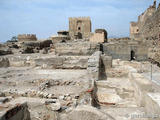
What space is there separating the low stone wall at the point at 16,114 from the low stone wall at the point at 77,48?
739cm

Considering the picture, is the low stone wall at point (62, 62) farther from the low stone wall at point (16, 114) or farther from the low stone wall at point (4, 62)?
the low stone wall at point (16, 114)

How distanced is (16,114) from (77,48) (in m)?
7.73

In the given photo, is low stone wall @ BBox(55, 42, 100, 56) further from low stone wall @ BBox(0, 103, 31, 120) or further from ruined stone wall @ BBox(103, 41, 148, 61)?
low stone wall @ BBox(0, 103, 31, 120)

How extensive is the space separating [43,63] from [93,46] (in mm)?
4171

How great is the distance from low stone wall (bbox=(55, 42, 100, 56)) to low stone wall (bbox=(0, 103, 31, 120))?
24.2ft

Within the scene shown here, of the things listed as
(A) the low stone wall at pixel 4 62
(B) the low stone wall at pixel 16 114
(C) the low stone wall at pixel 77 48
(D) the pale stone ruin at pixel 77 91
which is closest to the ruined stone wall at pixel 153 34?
(D) the pale stone ruin at pixel 77 91

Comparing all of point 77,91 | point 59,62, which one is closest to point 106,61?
point 59,62

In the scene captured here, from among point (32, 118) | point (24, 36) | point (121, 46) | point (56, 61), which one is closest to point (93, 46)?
point (56, 61)

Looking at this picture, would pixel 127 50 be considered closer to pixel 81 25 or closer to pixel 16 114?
pixel 16 114

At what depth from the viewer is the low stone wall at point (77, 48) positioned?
9609 mm

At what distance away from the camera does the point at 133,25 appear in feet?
93.7

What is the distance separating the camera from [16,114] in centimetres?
219

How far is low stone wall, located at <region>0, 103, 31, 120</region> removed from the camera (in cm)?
195

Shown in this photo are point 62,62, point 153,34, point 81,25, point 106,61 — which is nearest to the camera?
point 106,61
